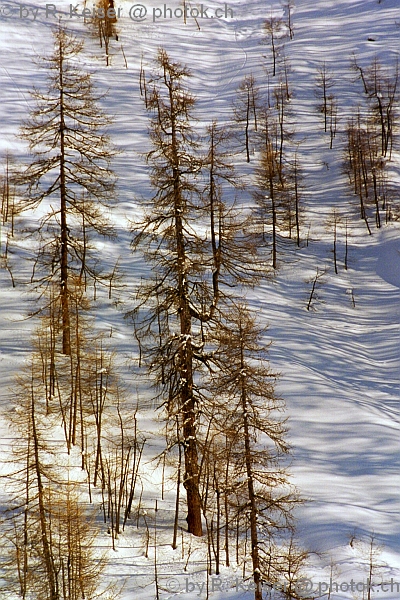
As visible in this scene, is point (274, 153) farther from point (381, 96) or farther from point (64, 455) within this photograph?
point (64, 455)

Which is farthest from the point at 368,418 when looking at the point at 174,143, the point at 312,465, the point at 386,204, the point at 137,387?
the point at 386,204

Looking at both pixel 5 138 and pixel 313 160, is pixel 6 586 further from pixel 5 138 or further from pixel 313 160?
pixel 313 160

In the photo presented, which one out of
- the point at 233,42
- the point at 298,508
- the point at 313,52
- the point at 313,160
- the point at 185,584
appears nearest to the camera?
the point at 185,584

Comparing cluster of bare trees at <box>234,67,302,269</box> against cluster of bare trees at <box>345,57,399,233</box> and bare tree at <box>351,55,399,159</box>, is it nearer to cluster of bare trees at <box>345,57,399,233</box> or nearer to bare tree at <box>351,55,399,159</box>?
cluster of bare trees at <box>345,57,399,233</box>

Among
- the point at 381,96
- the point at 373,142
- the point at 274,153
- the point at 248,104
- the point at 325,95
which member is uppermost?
the point at 325,95

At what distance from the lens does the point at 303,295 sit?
35.4 meters

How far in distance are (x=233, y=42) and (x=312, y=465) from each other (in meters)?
Answer: 59.0

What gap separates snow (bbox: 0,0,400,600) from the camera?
61.1ft

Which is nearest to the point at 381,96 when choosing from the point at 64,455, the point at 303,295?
the point at 303,295

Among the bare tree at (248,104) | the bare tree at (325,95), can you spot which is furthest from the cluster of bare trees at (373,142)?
A: the bare tree at (248,104)

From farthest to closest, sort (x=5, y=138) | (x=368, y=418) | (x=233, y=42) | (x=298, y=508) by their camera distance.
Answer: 1. (x=233, y=42)
2. (x=5, y=138)
3. (x=368, y=418)
4. (x=298, y=508)

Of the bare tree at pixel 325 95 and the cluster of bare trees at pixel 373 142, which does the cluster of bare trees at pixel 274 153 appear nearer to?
the bare tree at pixel 325 95

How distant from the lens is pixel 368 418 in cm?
2519

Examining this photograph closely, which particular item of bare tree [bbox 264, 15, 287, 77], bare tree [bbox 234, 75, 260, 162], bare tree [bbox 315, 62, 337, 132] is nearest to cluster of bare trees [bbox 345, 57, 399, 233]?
bare tree [bbox 315, 62, 337, 132]
